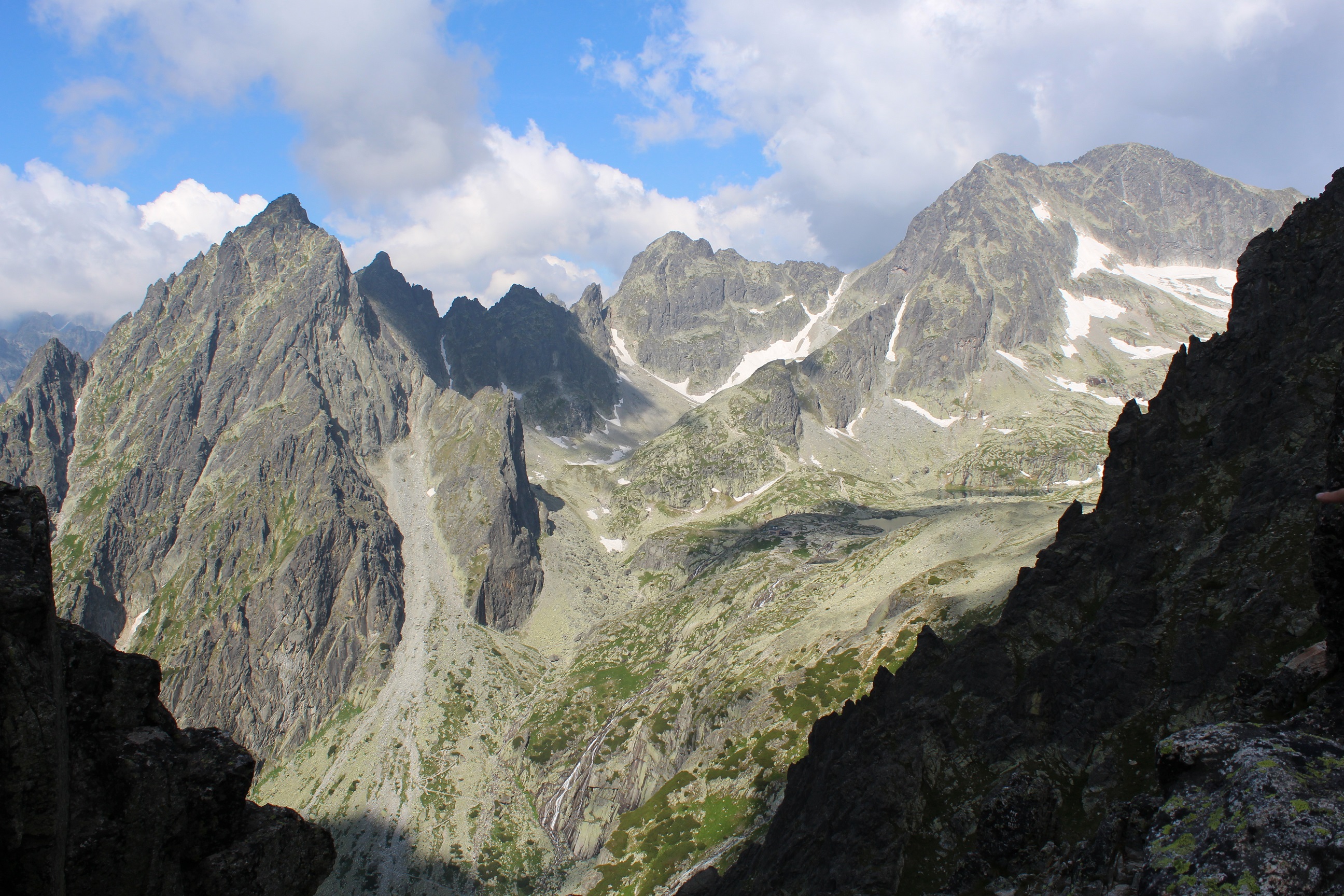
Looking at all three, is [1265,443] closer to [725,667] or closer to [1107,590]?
[1107,590]

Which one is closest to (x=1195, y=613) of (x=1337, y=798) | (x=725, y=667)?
(x=1337, y=798)

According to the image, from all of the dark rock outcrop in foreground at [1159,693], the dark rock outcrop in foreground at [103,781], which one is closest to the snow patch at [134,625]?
the dark rock outcrop in foreground at [1159,693]

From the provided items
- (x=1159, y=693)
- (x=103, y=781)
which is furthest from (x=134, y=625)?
(x=1159, y=693)

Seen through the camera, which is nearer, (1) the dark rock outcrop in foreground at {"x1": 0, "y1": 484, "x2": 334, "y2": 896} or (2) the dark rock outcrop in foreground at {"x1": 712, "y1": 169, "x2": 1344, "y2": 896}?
(2) the dark rock outcrop in foreground at {"x1": 712, "y1": 169, "x2": 1344, "y2": 896}

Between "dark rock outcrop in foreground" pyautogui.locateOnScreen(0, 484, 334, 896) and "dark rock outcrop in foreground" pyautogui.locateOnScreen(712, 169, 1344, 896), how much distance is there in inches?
780

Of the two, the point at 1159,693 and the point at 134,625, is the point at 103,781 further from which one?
the point at 134,625

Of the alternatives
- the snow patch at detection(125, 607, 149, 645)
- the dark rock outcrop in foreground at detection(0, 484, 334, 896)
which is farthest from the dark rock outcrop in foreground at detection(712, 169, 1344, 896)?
the snow patch at detection(125, 607, 149, 645)

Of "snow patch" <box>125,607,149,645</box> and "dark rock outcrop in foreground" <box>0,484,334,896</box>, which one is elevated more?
"dark rock outcrop in foreground" <box>0,484,334,896</box>

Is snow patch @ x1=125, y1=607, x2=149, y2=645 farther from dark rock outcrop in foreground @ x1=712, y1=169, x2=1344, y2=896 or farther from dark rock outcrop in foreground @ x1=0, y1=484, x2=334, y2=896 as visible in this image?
dark rock outcrop in foreground @ x1=0, y1=484, x2=334, y2=896

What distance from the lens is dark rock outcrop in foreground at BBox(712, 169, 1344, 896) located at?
10125 millimetres

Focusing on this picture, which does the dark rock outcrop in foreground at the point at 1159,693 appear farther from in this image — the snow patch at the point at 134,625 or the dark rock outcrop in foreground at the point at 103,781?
the snow patch at the point at 134,625

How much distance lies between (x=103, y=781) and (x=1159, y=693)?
39.9 m

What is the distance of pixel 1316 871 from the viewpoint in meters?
8.35

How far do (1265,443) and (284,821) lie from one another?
193 feet
